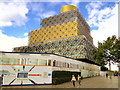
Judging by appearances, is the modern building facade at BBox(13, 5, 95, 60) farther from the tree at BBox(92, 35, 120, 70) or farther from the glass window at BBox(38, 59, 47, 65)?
the glass window at BBox(38, 59, 47, 65)

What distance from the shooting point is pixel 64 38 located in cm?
7175

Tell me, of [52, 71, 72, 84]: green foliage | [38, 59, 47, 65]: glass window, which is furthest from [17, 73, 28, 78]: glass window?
[52, 71, 72, 84]: green foliage

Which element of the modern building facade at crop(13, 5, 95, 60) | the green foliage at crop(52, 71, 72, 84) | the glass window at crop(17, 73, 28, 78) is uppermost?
the modern building facade at crop(13, 5, 95, 60)

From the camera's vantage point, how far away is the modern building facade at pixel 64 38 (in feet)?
194

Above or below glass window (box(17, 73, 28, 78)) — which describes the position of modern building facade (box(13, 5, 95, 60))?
above

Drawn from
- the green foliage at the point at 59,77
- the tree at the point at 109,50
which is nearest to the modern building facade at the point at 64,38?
the tree at the point at 109,50

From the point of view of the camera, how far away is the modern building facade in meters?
59.2

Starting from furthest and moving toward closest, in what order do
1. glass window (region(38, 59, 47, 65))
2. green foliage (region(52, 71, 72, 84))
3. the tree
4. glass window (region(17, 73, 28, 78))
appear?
the tree < green foliage (region(52, 71, 72, 84)) < glass window (region(38, 59, 47, 65)) < glass window (region(17, 73, 28, 78))

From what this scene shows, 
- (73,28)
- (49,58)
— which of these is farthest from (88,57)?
(49,58)

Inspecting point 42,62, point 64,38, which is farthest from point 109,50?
point 42,62

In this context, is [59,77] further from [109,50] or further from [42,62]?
[109,50]

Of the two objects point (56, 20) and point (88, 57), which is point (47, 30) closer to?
point (56, 20)

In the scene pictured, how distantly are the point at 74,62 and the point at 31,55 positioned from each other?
50.3 ft

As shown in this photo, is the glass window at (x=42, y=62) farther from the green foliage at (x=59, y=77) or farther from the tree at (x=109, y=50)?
the tree at (x=109, y=50)
